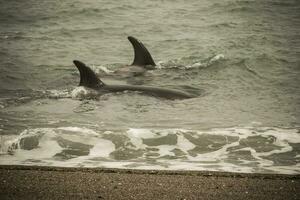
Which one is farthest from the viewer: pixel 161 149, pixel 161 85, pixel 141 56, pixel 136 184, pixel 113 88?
pixel 141 56

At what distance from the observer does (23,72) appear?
42.0ft

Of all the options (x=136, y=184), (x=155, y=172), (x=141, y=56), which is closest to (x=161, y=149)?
(x=155, y=172)

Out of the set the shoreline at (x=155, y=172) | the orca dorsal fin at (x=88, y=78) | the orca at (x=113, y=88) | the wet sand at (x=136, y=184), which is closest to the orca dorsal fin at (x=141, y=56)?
the orca at (x=113, y=88)

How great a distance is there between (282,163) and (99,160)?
2.31 metres

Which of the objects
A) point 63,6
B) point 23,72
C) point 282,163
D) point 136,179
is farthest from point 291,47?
point 63,6

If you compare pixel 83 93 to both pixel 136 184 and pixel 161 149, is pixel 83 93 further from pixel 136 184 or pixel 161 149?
pixel 136 184

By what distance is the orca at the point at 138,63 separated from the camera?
11906 millimetres

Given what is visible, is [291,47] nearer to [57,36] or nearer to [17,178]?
[57,36]

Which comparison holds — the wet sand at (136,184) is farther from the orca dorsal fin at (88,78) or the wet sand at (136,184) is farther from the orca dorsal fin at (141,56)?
the orca dorsal fin at (141,56)

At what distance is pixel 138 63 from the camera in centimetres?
1235

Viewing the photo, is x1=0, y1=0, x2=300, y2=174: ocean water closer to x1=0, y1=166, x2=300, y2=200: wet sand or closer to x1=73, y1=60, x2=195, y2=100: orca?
x1=73, y1=60, x2=195, y2=100: orca

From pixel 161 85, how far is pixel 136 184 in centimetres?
613

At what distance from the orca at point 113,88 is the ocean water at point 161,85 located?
232mm

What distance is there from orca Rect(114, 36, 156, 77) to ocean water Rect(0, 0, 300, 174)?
0.31m
